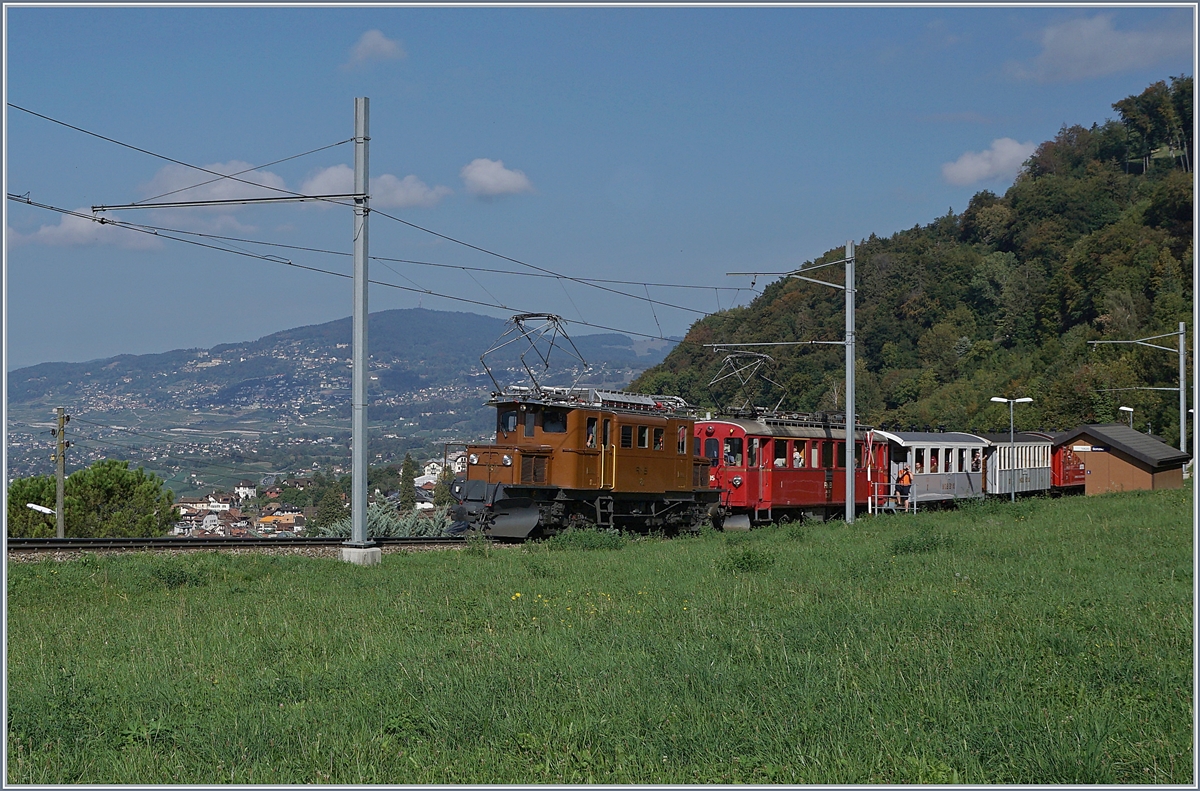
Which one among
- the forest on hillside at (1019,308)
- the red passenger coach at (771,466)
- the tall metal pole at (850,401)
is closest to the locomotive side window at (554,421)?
the red passenger coach at (771,466)

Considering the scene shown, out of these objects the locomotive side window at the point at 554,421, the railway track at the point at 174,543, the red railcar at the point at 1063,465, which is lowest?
the railway track at the point at 174,543

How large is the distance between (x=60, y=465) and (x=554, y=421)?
2196cm

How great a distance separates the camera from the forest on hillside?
7488cm

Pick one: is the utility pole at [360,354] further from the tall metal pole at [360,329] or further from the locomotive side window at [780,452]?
the locomotive side window at [780,452]

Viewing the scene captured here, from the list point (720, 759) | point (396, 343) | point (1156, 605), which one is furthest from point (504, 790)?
point (396, 343)

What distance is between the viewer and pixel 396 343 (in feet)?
590

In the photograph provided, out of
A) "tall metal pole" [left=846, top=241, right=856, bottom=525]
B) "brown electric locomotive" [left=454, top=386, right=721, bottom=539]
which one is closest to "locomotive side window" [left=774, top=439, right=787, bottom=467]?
"tall metal pole" [left=846, top=241, right=856, bottom=525]

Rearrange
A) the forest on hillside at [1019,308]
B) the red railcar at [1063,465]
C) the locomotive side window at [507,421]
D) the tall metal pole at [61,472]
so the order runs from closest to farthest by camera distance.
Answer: the locomotive side window at [507,421] → the tall metal pole at [61,472] → the red railcar at [1063,465] → the forest on hillside at [1019,308]

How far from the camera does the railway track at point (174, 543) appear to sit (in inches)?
754

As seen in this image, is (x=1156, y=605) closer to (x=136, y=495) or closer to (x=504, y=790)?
(x=504, y=790)

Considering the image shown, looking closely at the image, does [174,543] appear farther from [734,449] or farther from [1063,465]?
[1063,465]

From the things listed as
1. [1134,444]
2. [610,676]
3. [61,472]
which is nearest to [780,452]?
[610,676]

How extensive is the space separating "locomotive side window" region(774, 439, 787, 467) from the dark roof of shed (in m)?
21.8

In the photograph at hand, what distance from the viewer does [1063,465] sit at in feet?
167
